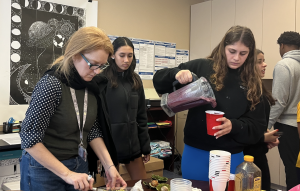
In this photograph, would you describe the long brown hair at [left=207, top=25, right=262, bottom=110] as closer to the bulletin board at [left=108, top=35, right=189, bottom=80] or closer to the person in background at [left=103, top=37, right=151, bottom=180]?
the person in background at [left=103, top=37, right=151, bottom=180]

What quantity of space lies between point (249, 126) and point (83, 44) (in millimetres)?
1005

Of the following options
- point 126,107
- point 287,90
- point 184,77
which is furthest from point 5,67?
point 287,90

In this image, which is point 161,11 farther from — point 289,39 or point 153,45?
point 289,39

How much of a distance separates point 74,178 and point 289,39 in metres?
2.65

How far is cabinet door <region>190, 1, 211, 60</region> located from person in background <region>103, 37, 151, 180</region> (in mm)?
2397

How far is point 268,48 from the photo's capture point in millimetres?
3592

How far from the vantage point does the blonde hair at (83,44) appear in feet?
4.11

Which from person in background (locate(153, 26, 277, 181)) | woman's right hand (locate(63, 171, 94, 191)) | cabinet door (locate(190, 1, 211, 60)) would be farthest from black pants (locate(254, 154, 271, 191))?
cabinet door (locate(190, 1, 211, 60))

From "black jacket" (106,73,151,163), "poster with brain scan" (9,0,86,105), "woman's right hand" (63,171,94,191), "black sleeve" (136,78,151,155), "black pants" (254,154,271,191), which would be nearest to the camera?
"woman's right hand" (63,171,94,191)

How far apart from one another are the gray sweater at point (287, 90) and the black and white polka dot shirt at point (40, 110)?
2.25 m

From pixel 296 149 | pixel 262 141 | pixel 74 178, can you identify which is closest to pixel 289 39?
pixel 296 149

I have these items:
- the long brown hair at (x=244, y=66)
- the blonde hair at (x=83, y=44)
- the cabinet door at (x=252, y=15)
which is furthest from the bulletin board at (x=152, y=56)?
the blonde hair at (x=83, y=44)

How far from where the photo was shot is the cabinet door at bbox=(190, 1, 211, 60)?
436 cm

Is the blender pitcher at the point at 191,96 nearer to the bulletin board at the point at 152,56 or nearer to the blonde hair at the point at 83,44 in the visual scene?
the blonde hair at the point at 83,44
